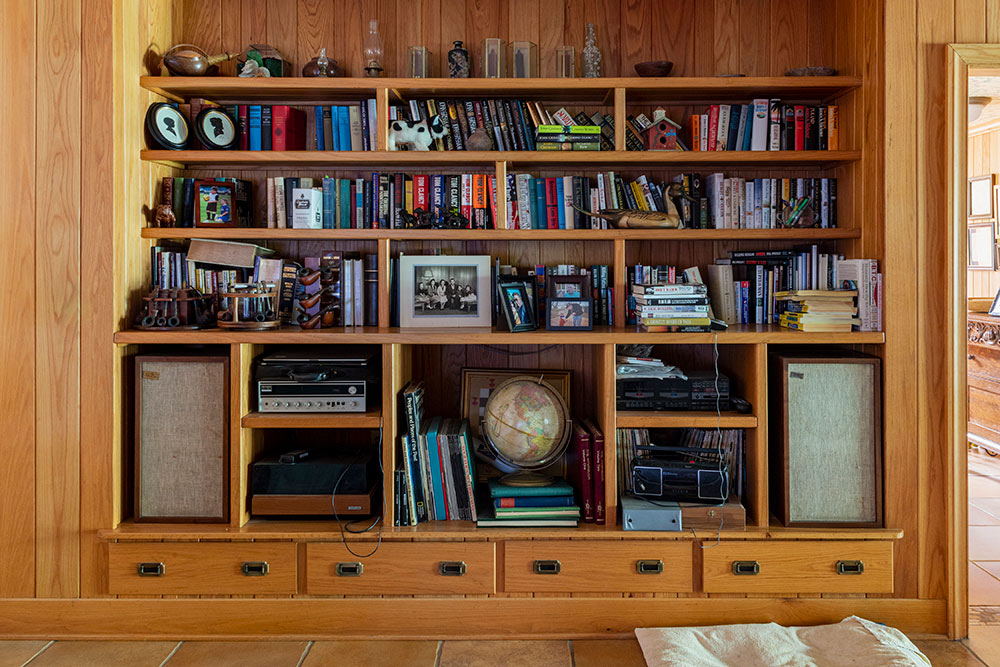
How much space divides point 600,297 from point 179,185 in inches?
63.3

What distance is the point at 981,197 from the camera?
18.6 feet

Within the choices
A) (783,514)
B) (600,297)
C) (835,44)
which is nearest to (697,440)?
(783,514)

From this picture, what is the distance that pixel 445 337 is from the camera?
2.59 metres

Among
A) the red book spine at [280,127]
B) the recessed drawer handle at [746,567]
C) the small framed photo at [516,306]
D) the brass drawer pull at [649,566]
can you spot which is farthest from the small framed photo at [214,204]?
the recessed drawer handle at [746,567]

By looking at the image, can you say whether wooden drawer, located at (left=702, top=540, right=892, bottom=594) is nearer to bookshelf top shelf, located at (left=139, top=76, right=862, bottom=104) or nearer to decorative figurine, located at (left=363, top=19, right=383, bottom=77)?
bookshelf top shelf, located at (left=139, top=76, right=862, bottom=104)

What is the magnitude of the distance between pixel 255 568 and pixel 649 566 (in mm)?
1294

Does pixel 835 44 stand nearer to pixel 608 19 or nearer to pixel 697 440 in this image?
pixel 608 19

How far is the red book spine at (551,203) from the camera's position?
114 inches

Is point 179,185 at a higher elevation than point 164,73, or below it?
below

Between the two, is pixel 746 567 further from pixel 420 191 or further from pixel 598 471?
pixel 420 191

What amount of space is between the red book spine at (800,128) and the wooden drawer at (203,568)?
2.28 metres

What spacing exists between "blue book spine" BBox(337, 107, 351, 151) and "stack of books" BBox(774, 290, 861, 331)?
1697 mm

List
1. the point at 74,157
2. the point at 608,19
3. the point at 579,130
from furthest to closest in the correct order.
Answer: the point at 608,19
the point at 579,130
the point at 74,157

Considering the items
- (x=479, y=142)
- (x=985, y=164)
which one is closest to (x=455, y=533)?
(x=479, y=142)
